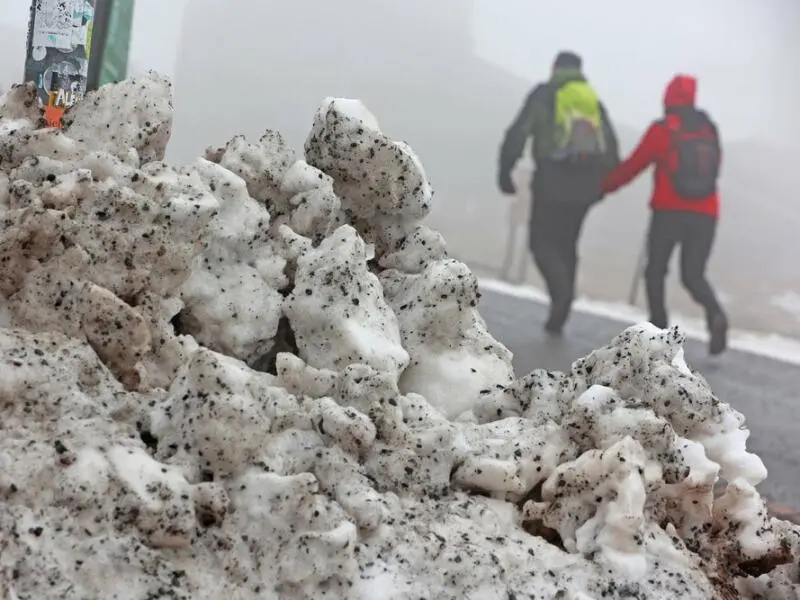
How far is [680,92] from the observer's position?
1894 millimetres

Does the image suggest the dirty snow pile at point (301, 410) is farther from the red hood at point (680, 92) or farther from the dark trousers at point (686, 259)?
the red hood at point (680, 92)

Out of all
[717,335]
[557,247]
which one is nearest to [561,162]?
[557,247]

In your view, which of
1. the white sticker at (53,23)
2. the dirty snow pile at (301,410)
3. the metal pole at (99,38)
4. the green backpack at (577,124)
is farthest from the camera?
the green backpack at (577,124)

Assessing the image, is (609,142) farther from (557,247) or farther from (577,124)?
(557,247)

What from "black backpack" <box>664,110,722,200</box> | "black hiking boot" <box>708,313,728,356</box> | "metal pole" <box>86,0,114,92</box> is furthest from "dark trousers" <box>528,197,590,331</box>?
"metal pole" <box>86,0,114,92</box>

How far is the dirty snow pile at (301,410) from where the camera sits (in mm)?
392

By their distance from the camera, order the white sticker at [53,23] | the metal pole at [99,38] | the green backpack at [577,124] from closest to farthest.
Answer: the white sticker at [53,23] < the metal pole at [99,38] < the green backpack at [577,124]

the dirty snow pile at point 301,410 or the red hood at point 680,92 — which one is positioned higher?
the red hood at point 680,92

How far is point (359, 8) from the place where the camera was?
1.76 meters

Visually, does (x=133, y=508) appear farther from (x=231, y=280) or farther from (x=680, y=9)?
(x=680, y=9)

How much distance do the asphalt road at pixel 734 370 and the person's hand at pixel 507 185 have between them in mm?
241

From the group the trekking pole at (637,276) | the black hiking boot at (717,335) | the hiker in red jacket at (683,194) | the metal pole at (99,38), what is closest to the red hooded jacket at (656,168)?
the hiker in red jacket at (683,194)

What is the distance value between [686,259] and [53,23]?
1.56m

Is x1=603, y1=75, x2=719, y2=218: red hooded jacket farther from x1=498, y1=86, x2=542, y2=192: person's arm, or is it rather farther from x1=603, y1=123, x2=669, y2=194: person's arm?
x1=498, y1=86, x2=542, y2=192: person's arm
